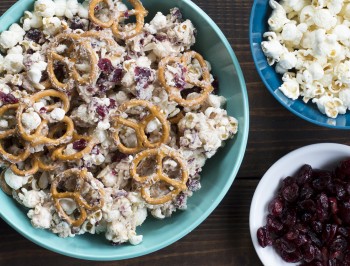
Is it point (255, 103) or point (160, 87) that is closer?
point (160, 87)

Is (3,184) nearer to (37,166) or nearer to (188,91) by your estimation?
(37,166)

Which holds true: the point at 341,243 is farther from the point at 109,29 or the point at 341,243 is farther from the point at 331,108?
the point at 109,29

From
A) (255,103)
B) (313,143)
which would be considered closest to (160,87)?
(255,103)

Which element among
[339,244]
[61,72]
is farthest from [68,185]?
[339,244]

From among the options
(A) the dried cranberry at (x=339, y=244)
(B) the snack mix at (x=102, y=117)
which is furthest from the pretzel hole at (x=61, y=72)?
(A) the dried cranberry at (x=339, y=244)

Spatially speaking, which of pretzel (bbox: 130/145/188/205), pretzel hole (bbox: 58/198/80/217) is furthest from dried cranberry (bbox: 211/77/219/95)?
pretzel hole (bbox: 58/198/80/217)
